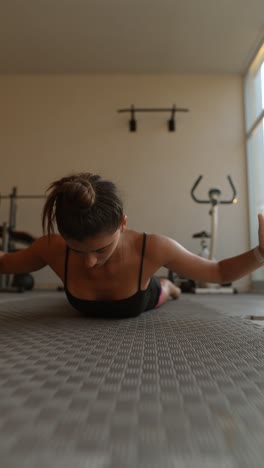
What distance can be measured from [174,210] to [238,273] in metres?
3.17

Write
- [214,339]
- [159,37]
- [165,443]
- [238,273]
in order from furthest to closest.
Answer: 1. [159,37]
2. [238,273]
3. [214,339]
4. [165,443]

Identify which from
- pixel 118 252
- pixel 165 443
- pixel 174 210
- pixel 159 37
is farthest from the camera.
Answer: pixel 174 210

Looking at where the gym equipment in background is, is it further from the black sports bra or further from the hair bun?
the hair bun

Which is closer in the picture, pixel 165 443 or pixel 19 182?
pixel 165 443

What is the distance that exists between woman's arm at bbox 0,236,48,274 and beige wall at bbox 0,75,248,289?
3.02 metres

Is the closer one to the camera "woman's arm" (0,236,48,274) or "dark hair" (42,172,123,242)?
"dark hair" (42,172,123,242)

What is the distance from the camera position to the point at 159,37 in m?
3.90

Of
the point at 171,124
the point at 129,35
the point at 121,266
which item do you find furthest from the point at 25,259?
the point at 171,124

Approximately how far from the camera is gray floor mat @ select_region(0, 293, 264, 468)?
0.36 metres

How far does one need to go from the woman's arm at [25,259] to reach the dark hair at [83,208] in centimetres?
28

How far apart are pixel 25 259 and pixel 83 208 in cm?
46

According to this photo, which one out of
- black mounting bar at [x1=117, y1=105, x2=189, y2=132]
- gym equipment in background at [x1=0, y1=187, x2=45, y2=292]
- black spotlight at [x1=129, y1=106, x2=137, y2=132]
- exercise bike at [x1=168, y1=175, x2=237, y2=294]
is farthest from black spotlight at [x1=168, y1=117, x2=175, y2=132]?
gym equipment in background at [x1=0, y1=187, x2=45, y2=292]

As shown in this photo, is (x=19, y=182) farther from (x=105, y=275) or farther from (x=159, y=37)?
(x=105, y=275)

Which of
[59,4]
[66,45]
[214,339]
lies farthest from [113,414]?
[66,45]
